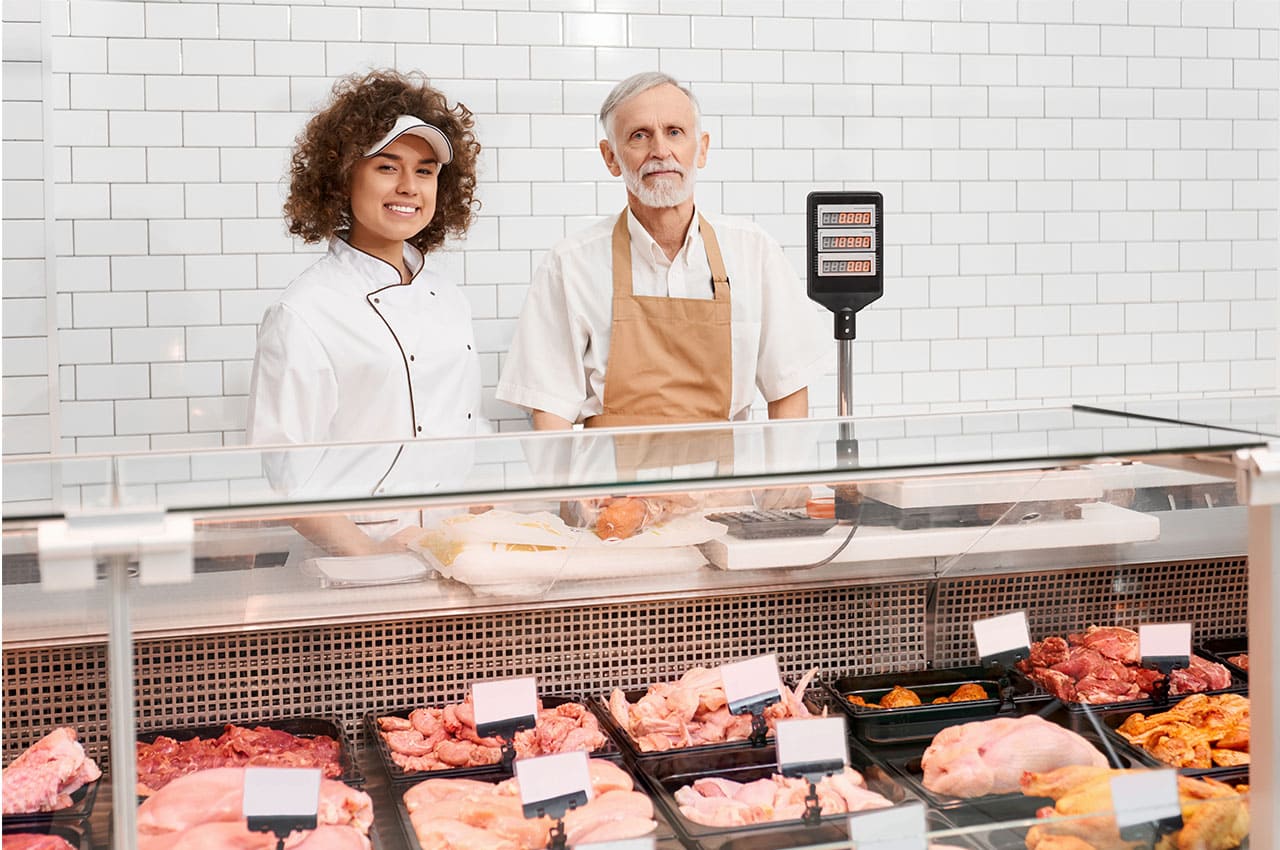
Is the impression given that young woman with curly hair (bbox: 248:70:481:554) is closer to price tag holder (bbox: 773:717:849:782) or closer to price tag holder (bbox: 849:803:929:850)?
price tag holder (bbox: 773:717:849:782)

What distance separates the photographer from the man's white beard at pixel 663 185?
342 cm

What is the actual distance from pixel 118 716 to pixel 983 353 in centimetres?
389

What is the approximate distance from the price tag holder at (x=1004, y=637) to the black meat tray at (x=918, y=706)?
0.22 ft

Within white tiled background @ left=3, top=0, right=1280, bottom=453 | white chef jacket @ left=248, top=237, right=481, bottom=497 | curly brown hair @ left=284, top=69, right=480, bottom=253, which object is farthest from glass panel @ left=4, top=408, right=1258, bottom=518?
white tiled background @ left=3, top=0, right=1280, bottom=453

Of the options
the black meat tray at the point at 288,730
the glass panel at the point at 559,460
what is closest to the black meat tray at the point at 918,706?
the glass panel at the point at 559,460

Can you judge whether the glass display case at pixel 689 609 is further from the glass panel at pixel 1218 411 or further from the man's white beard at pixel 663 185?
the man's white beard at pixel 663 185

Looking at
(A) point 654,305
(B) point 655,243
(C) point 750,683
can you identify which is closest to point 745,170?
(B) point 655,243

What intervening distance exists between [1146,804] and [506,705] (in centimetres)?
94

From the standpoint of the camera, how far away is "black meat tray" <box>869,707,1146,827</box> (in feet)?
5.69

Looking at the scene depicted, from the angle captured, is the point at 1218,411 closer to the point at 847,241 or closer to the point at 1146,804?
the point at 1146,804

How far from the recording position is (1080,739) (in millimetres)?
1917

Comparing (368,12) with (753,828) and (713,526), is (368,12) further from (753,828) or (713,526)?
(753,828)

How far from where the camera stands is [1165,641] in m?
2.07

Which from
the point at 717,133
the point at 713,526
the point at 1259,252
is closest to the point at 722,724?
the point at 713,526
